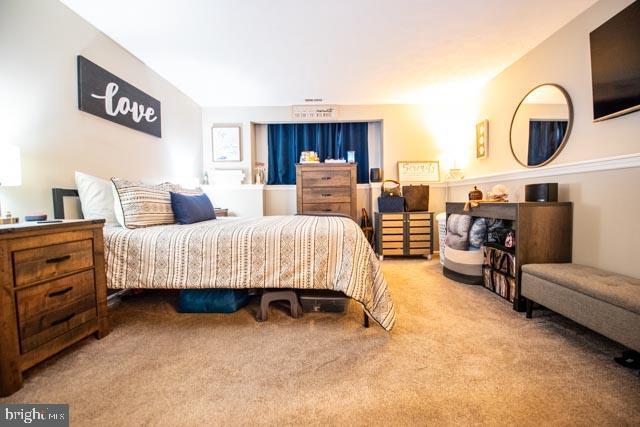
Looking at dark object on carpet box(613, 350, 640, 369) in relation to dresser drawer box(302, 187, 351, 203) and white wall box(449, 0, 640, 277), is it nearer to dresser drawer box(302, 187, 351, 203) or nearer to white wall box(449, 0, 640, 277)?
white wall box(449, 0, 640, 277)

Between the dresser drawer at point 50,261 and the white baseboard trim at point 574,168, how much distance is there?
3.43 metres

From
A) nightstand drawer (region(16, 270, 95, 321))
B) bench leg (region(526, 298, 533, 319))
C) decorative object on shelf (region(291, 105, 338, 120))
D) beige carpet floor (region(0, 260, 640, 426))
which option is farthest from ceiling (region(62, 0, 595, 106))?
beige carpet floor (region(0, 260, 640, 426))

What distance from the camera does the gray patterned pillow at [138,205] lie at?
73.5 inches

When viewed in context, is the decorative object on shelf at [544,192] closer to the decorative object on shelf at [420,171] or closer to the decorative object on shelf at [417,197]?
the decorative object on shelf at [417,197]

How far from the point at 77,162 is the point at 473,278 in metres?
3.68

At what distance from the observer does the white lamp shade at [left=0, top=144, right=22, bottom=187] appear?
1.28 meters

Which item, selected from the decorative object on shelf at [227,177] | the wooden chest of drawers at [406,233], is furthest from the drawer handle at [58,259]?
the wooden chest of drawers at [406,233]

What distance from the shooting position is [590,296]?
1.39 meters

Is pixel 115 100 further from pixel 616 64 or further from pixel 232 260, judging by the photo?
pixel 616 64

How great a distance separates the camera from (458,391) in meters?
1.11

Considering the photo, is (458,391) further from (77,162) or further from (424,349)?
(77,162)

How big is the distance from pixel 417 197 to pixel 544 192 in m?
1.70

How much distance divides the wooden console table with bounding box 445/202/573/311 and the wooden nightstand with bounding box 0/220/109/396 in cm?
292

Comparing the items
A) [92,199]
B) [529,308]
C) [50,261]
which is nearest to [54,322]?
[50,261]
